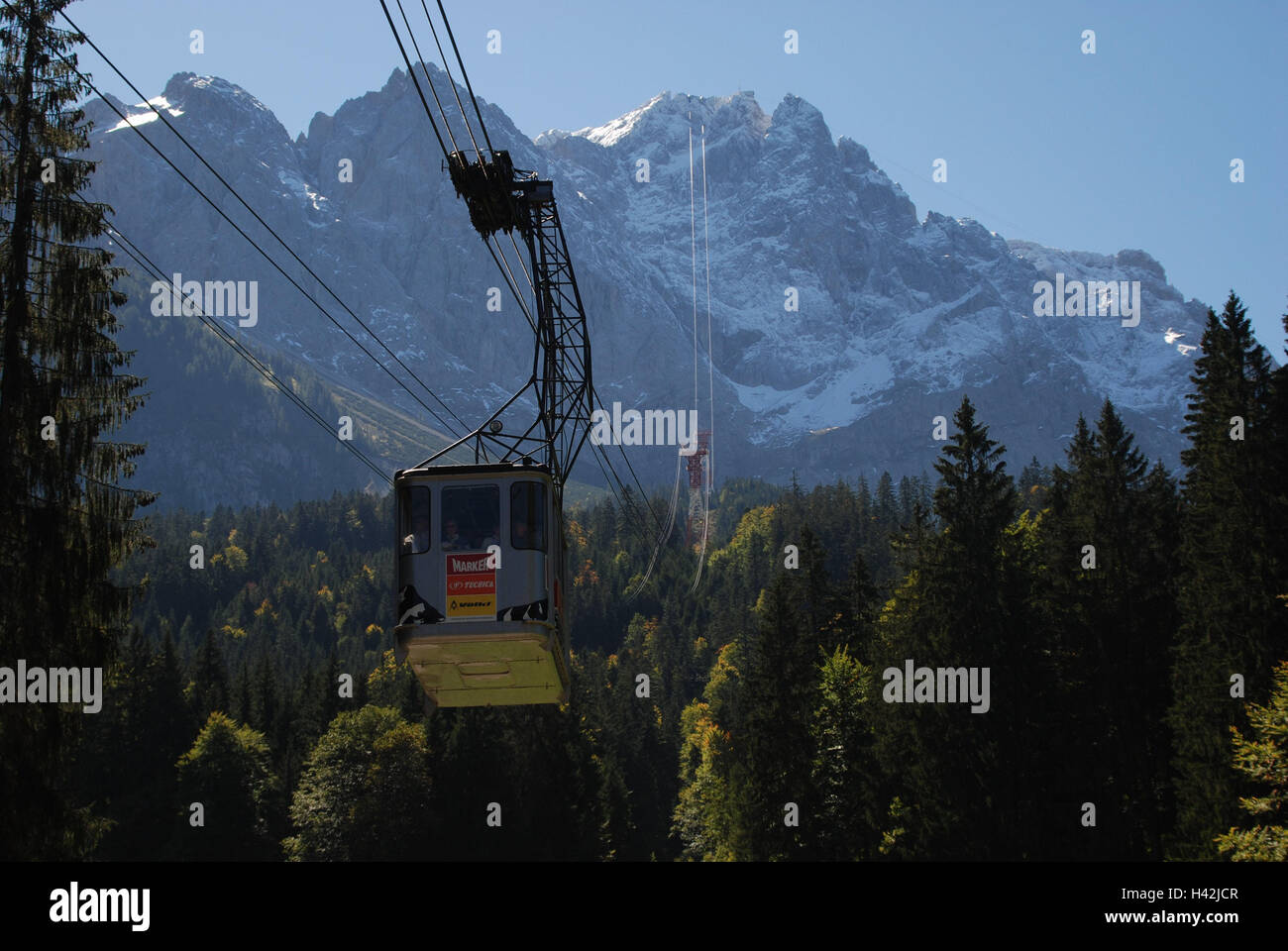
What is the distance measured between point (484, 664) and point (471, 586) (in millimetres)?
1811

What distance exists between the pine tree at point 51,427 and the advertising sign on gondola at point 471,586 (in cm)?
551

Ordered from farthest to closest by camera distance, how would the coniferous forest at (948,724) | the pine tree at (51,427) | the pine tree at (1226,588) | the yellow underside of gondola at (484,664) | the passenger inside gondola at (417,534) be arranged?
the coniferous forest at (948,724), the pine tree at (1226,588), the passenger inside gondola at (417,534), the yellow underside of gondola at (484,664), the pine tree at (51,427)

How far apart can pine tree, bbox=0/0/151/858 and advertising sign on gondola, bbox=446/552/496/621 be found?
5.51 metres

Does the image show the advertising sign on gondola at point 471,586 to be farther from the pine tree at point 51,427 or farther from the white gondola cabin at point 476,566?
the pine tree at point 51,427

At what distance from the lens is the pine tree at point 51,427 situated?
2311cm

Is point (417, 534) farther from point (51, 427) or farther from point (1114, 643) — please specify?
point (1114, 643)

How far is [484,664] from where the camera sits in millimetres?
26594

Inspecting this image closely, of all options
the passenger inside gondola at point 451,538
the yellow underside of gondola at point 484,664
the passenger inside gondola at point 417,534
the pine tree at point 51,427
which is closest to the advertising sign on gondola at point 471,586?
the passenger inside gondola at point 451,538

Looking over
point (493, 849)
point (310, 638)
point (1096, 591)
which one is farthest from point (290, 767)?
point (310, 638)

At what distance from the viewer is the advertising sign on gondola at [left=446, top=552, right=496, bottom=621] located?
25516 mm

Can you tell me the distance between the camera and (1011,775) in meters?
43.6

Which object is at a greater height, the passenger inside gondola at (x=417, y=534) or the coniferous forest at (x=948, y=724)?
the passenger inside gondola at (x=417, y=534)

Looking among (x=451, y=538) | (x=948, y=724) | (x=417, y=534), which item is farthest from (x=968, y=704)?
(x=417, y=534)
